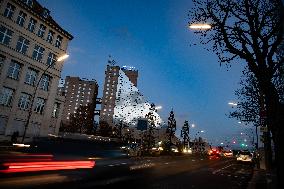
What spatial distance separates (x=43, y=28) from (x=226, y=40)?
133ft

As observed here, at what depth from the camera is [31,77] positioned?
45.6 metres

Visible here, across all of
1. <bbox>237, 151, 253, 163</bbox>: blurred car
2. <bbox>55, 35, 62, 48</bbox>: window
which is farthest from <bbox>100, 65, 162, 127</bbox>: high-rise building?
<bbox>237, 151, 253, 163</bbox>: blurred car

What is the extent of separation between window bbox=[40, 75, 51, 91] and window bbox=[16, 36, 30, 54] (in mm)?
5543

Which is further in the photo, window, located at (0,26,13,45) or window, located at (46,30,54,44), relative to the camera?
window, located at (46,30,54,44)

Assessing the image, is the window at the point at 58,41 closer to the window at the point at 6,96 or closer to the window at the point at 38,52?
the window at the point at 38,52

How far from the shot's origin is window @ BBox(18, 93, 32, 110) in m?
43.5

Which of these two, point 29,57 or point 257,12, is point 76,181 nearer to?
point 257,12

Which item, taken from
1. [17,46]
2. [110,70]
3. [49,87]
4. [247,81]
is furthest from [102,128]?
[110,70]

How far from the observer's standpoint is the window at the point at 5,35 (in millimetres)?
40438

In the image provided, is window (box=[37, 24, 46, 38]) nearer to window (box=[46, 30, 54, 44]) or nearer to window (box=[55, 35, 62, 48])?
window (box=[46, 30, 54, 44])

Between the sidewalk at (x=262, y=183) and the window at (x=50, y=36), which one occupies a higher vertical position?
the window at (x=50, y=36)

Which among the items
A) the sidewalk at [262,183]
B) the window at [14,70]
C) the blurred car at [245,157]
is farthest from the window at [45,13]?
the sidewalk at [262,183]

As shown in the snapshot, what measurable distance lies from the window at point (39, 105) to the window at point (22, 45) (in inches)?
303

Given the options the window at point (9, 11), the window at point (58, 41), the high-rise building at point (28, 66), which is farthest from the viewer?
the window at point (58, 41)
